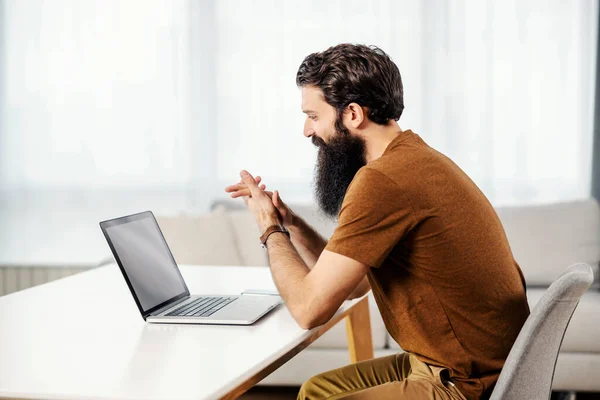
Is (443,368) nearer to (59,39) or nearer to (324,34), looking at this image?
(324,34)

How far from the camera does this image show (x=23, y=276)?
14.4 ft

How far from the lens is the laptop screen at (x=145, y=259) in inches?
68.1

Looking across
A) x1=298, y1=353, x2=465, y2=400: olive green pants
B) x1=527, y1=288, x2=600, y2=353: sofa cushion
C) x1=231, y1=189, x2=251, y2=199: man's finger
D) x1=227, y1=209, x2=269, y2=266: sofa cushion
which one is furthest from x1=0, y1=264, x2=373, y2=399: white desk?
x1=227, y1=209, x2=269, y2=266: sofa cushion

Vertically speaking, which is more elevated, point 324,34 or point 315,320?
point 324,34

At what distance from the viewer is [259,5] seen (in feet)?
13.7

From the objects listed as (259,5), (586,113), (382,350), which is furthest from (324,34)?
(382,350)

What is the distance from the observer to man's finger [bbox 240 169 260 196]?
6.23 ft

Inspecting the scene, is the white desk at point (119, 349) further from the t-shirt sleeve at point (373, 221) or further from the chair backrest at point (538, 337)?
the chair backrest at point (538, 337)

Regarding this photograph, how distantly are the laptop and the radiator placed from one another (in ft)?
8.48

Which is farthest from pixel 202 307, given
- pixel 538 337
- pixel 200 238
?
pixel 200 238

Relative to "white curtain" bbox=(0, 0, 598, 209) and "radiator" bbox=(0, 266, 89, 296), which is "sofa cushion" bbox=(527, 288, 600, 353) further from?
"radiator" bbox=(0, 266, 89, 296)

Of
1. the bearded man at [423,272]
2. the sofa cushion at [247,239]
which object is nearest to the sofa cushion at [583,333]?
the sofa cushion at [247,239]

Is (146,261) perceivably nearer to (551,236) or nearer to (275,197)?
(275,197)

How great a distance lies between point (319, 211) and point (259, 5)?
234 cm
